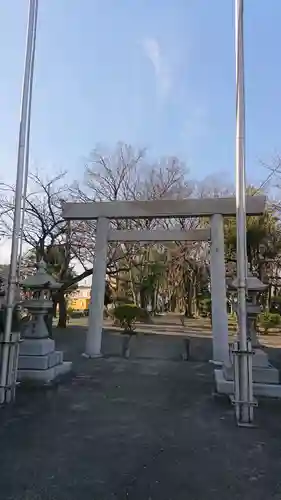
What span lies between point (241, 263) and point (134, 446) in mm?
2308

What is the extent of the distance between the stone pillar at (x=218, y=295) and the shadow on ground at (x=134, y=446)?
2327 millimetres

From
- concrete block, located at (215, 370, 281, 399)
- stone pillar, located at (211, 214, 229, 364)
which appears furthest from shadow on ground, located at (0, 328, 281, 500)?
stone pillar, located at (211, 214, 229, 364)

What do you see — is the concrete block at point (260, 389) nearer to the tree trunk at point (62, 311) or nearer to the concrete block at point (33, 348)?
the concrete block at point (33, 348)

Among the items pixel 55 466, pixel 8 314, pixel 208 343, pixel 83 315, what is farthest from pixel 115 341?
pixel 83 315

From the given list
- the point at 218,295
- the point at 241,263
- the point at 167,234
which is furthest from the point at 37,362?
the point at 167,234

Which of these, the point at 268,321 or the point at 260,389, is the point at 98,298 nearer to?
the point at 260,389

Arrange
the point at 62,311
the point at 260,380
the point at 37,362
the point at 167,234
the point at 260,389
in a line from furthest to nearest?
the point at 62,311 < the point at 167,234 < the point at 37,362 < the point at 260,380 < the point at 260,389

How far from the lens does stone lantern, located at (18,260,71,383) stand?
5.79m

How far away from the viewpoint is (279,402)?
16.1ft

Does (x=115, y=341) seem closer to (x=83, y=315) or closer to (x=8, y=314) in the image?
(x=8, y=314)

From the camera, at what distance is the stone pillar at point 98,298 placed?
8.38m

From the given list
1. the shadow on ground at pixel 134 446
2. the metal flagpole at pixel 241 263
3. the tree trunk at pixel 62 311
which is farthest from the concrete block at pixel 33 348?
the tree trunk at pixel 62 311

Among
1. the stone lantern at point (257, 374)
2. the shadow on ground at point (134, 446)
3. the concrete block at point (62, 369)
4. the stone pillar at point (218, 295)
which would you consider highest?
the stone pillar at point (218, 295)

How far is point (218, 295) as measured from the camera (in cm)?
800
